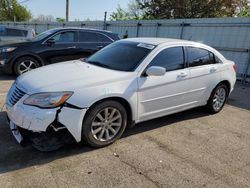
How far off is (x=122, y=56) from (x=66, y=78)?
119 cm

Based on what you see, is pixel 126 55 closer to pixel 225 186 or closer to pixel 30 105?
pixel 30 105

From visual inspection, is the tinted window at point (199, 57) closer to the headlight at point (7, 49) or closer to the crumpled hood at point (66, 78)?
the crumpled hood at point (66, 78)

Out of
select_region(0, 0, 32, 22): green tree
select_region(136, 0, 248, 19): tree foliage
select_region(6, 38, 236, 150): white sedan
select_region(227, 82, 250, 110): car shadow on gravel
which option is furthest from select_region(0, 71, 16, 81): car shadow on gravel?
select_region(0, 0, 32, 22): green tree

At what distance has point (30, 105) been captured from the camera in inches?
142

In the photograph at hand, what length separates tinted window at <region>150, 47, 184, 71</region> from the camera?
4.61m

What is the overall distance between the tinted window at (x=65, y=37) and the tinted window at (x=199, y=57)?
487cm

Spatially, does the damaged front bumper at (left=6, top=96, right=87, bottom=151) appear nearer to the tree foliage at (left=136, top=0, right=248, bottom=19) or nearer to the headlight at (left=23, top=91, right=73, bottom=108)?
the headlight at (left=23, top=91, right=73, bottom=108)

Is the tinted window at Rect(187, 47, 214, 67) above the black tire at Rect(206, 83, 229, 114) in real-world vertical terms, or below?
above

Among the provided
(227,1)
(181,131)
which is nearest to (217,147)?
(181,131)

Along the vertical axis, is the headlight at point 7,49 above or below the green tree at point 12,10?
below

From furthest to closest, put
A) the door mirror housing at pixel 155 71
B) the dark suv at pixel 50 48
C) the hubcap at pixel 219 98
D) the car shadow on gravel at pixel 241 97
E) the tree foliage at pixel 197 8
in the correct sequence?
1. the tree foliage at pixel 197 8
2. the dark suv at pixel 50 48
3. the car shadow on gravel at pixel 241 97
4. the hubcap at pixel 219 98
5. the door mirror housing at pixel 155 71

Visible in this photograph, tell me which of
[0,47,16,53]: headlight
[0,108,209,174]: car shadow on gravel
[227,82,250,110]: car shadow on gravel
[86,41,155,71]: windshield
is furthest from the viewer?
[0,47,16,53]: headlight

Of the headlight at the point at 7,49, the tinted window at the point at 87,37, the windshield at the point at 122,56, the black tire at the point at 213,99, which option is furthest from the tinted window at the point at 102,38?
the black tire at the point at 213,99

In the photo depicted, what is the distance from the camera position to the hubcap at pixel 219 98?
582 centimetres
